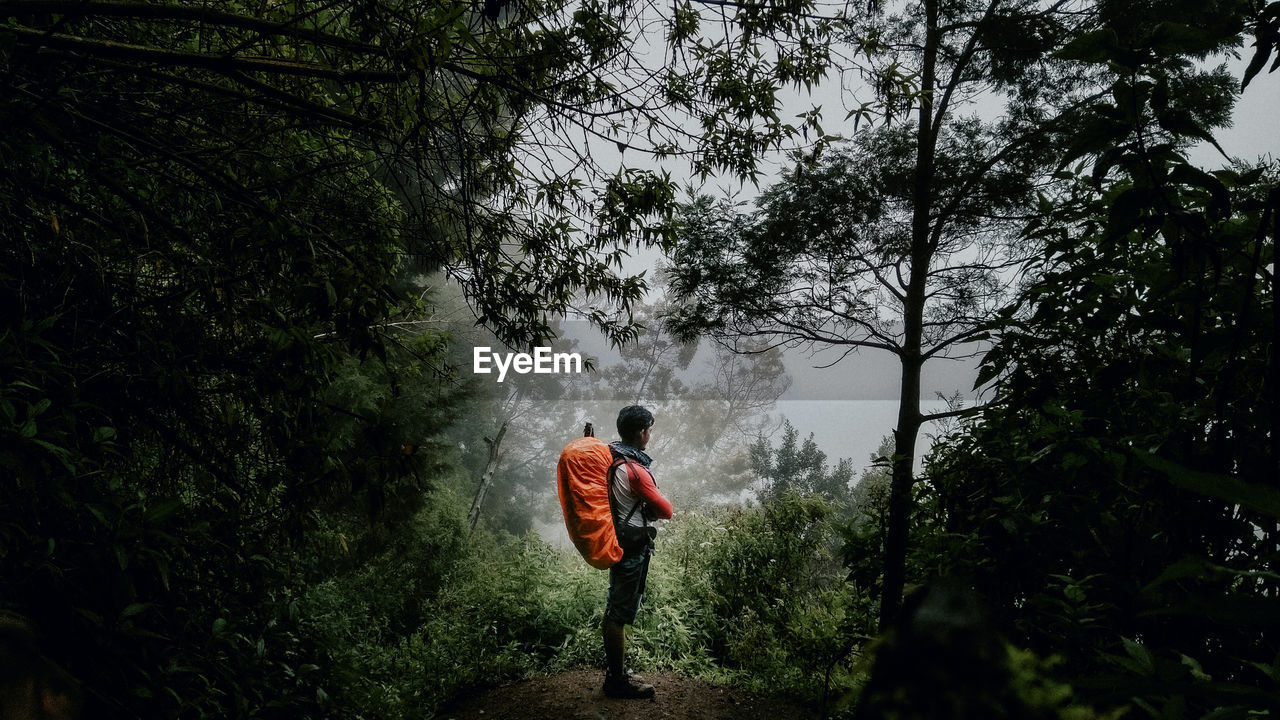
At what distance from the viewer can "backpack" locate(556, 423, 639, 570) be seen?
4145mm

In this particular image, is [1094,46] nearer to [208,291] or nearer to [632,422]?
[208,291]

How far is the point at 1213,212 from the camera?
0.96 meters

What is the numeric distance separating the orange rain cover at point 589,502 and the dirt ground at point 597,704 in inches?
42.6

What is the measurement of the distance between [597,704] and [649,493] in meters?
1.61

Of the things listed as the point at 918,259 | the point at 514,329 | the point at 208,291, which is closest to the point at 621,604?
the point at 514,329

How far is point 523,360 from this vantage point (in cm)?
1465

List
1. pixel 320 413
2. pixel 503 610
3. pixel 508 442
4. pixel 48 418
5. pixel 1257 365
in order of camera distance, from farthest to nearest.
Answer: pixel 508 442
pixel 503 610
pixel 320 413
pixel 48 418
pixel 1257 365

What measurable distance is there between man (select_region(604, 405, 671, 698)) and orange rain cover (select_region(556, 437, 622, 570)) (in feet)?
0.35

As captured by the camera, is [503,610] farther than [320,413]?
Yes

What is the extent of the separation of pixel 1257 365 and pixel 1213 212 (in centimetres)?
65

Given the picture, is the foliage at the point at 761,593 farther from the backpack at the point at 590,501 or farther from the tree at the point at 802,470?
the tree at the point at 802,470

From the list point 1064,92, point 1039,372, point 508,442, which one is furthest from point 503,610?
point 508,442

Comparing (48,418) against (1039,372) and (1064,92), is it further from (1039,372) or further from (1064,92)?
(1064,92)

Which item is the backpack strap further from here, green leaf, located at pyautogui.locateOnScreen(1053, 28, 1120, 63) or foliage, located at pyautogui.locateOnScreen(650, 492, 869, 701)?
green leaf, located at pyautogui.locateOnScreen(1053, 28, 1120, 63)
